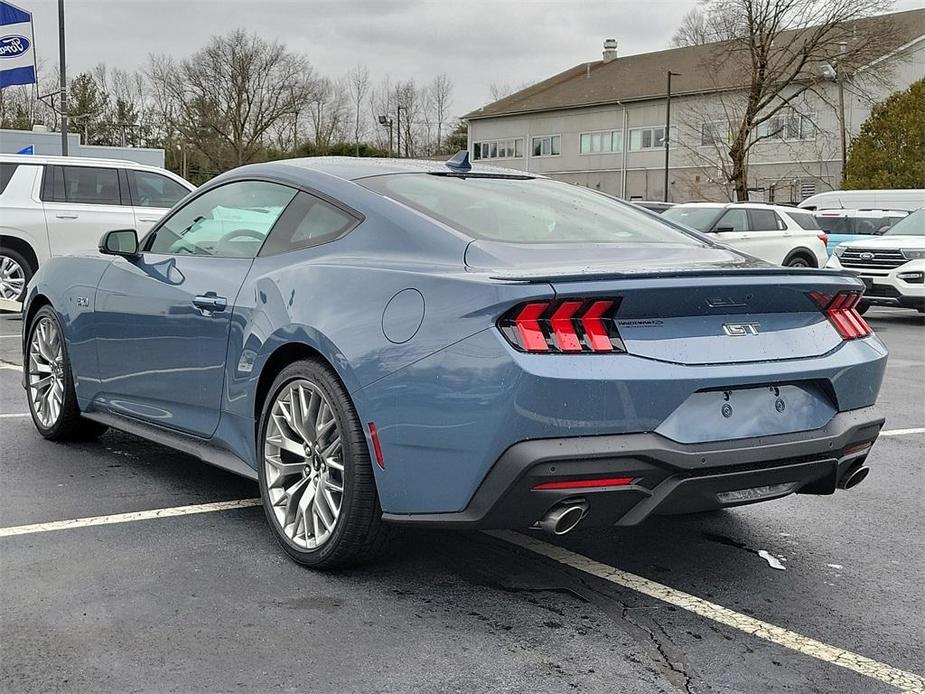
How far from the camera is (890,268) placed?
15836mm

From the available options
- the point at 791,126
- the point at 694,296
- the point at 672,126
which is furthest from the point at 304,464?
the point at 672,126

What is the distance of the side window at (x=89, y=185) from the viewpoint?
43.2ft

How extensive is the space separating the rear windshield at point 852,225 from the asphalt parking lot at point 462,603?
1690 centimetres

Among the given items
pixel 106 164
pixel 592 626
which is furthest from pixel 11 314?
pixel 592 626

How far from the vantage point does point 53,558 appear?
3975mm

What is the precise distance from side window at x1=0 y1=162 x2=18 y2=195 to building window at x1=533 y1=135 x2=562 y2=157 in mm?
56753

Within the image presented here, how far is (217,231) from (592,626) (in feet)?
7.89

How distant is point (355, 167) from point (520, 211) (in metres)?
0.74

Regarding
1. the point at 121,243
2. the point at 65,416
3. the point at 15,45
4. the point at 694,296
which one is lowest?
the point at 65,416

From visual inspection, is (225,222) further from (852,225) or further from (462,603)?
(852,225)

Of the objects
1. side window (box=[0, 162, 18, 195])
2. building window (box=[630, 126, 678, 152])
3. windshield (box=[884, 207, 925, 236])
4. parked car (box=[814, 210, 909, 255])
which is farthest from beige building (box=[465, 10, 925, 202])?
side window (box=[0, 162, 18, 195])

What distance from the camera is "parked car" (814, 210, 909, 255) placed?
20.4 metres

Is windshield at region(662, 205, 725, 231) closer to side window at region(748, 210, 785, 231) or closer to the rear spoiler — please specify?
side window at region(748, 210, 785, 231)

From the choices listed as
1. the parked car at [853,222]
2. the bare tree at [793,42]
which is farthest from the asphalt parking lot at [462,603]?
the bare tree at [793,42]
